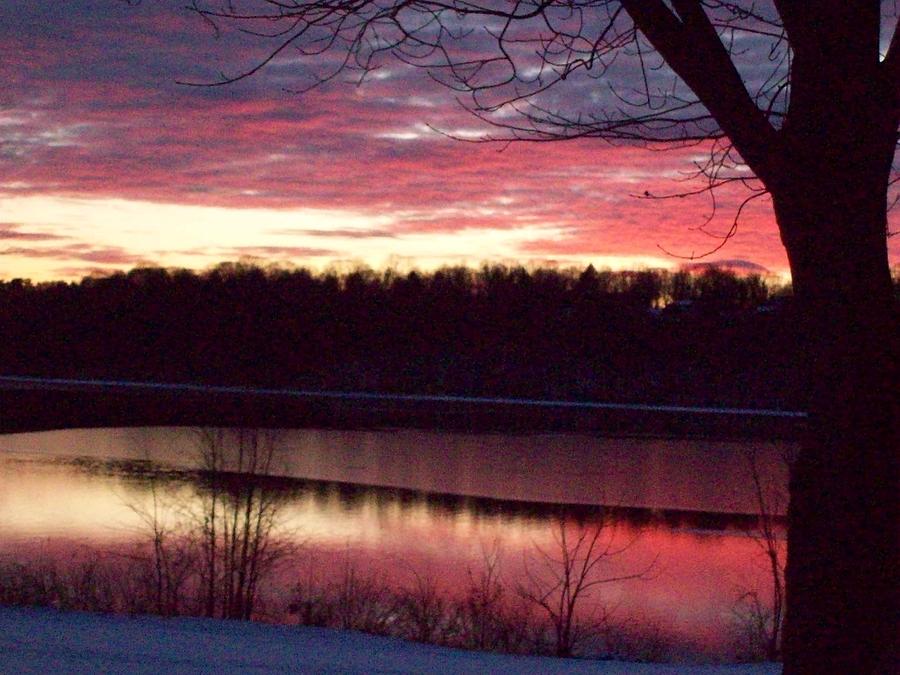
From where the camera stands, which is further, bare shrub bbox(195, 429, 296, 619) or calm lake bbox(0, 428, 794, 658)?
calm lake bbox(0, 428, 794, 658)

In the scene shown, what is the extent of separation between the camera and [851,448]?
3.90 meters

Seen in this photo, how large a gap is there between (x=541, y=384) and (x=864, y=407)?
246ft

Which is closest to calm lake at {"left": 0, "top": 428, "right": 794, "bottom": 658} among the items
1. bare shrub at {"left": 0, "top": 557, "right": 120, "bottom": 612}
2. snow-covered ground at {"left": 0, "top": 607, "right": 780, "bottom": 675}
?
bare shrub at {"left": 0, "top": 557, "right": 120, "bottom": 612}

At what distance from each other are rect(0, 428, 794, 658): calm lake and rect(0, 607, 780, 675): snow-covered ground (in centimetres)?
515

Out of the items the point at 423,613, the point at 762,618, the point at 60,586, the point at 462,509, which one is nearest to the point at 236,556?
the point at 60,586

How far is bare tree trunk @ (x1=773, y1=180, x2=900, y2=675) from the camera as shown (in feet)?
12.7

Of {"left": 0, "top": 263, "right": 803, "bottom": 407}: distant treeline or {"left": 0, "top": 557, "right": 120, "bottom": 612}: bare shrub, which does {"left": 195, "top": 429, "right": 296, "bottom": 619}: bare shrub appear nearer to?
{"left": 0, "top": 557, "right": 120, "bottom": 612}: bare shrub

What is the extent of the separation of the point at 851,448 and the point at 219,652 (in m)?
4.90

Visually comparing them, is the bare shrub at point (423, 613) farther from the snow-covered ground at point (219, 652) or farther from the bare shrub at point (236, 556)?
the snow-covered ground at point (219, 652)

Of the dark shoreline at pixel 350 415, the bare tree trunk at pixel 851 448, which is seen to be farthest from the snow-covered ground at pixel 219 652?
the dark shoreline at pixel 350 415

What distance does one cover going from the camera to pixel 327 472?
2988 centimetres

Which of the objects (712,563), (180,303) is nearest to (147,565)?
(712,563)

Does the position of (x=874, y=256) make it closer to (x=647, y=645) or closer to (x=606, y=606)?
(x=647, y=645)

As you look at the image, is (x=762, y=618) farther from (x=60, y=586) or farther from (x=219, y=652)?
(x=60, y=586)
